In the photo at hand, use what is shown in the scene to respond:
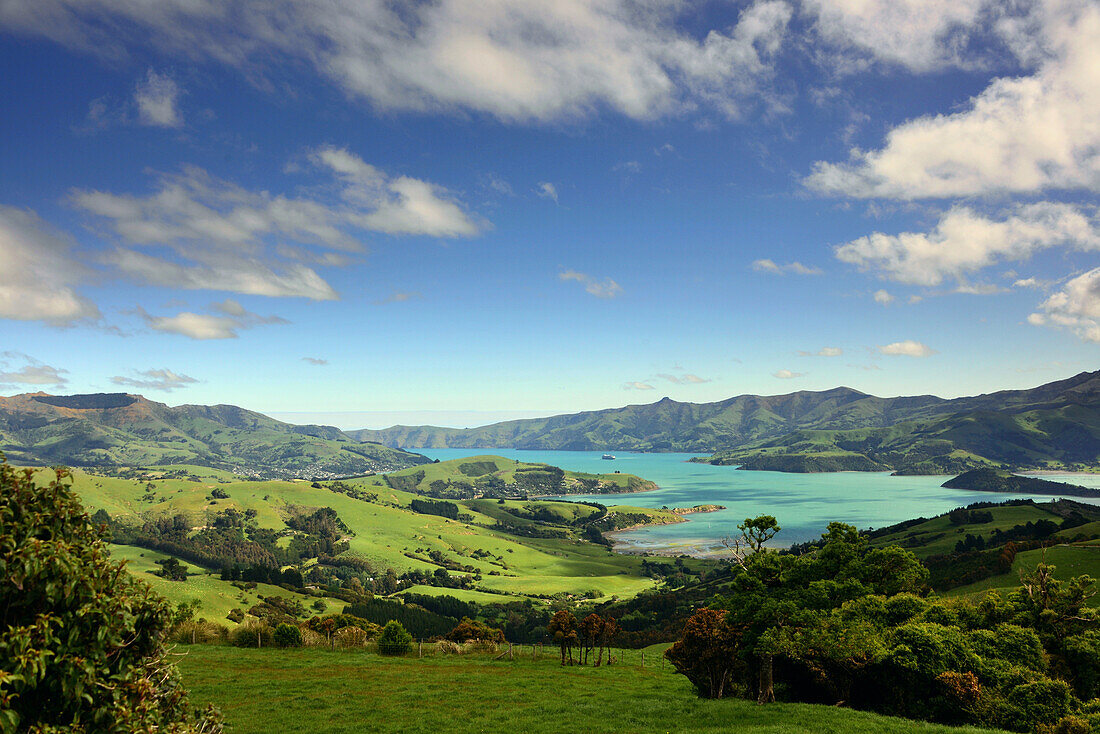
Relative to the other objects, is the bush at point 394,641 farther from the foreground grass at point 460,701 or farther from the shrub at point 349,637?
the foreground grass at point 460,701

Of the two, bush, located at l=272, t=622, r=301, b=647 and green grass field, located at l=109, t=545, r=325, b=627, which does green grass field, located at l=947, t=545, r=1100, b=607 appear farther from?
green grass field, located at l=109, t=545, r=325, b=627

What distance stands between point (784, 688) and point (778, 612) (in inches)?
188

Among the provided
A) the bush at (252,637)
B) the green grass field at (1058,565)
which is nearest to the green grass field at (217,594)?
the bush at (252,637)

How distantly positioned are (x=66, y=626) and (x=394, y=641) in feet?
176

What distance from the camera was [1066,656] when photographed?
Result: 29.7 meters

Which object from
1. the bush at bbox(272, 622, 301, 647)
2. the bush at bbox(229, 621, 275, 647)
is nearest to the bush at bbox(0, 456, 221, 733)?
the bush at bbox(272, 622, 301, 647)

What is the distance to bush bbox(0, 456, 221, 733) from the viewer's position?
770 cm

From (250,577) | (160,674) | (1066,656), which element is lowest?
(250,577)

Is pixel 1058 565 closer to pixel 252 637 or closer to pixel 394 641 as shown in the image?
pixel 394 641

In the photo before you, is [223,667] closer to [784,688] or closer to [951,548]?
[784,688]

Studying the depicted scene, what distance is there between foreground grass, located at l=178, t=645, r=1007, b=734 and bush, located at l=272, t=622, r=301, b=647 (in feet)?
14.3

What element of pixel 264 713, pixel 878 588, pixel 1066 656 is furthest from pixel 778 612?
pixel 264 713

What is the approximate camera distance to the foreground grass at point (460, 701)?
27.5m

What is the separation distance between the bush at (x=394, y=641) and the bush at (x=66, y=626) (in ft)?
162
